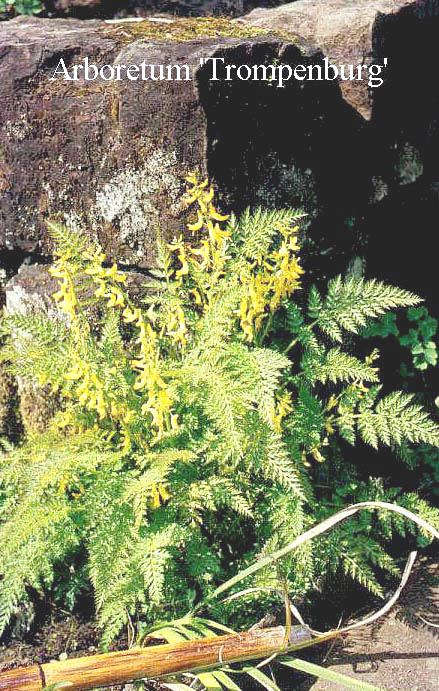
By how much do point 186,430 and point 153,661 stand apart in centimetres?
73

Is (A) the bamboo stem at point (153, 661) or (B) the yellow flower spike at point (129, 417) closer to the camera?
(A) the bamboo stem at point (153, 661)

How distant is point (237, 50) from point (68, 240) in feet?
2.90

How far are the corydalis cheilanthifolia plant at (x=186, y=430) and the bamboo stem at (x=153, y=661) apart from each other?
0.18 metres

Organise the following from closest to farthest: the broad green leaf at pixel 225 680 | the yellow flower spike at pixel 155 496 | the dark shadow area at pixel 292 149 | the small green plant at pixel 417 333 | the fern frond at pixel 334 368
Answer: the broad green leaf at pixel 225 680, the yellow flower spike at pixel 155 496, the fern frond at pixel 334 368, the dark shadow area at pixel 292 149, the small green plant at pixel 417 333

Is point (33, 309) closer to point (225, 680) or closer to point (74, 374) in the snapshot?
point (74, 374)

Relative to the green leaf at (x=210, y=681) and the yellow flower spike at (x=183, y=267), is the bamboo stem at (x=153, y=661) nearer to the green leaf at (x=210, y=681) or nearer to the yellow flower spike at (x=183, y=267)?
the green leaf at (x=210, y=681)

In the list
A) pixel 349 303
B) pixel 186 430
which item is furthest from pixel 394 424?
pixel 186 430

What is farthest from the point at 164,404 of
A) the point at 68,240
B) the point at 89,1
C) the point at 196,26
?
the point at 89,1

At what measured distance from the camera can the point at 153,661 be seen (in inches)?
96.5

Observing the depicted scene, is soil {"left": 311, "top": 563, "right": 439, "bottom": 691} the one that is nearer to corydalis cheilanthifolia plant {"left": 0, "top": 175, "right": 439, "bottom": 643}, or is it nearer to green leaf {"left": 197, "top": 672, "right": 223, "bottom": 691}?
corydalis cheilanthifolia plant {"left": 0, "top": 175, "right": 439, "bottom": 643}

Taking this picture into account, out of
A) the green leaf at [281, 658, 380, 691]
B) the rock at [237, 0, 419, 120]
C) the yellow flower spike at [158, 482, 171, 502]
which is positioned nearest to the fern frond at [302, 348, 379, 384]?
the yellow flower spike at [158, 482, 171, 502]

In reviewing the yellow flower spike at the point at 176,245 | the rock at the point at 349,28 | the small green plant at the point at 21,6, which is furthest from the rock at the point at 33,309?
the small green plant at the point at 21,6

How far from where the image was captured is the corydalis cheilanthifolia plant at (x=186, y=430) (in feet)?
8.77

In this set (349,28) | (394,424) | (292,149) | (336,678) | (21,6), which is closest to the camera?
(336,678)
